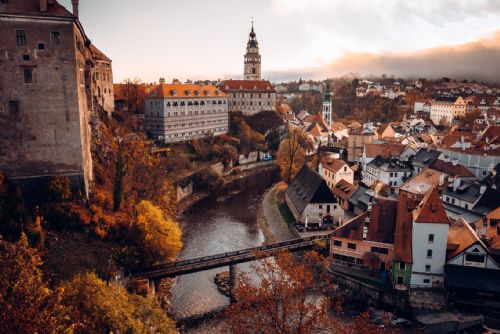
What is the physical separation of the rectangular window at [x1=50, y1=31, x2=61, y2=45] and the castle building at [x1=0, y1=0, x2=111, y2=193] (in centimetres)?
6

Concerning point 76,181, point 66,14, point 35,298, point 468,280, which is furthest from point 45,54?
point 468,280

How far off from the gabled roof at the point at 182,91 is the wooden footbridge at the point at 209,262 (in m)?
32.4

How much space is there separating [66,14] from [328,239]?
23120 millimetres

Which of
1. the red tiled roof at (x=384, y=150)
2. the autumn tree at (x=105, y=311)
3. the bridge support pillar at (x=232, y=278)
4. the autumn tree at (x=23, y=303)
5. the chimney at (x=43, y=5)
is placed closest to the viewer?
the autumn tree at (x=23, y=303)

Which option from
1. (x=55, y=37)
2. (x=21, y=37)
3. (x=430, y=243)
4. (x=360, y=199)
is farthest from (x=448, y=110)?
(x=21, y=37)

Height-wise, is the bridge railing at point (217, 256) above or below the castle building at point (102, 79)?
below

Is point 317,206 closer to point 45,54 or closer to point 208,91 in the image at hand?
point 45,54

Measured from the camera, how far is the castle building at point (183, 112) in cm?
5275

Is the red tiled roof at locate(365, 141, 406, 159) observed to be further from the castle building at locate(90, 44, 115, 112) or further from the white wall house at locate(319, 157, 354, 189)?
the castle building at locate(90, 44, 115, 112)

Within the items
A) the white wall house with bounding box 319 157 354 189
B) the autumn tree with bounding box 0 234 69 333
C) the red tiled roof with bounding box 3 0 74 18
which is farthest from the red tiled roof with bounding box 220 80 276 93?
the autumn tree with bounding box 0 234 69 333

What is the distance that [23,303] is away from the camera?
36.0 ft

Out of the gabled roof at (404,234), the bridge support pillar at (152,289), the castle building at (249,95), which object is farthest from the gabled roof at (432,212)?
the castle building at (249,95)

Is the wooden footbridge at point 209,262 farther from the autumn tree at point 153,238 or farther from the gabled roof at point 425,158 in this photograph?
the gabled roof at point 425,158

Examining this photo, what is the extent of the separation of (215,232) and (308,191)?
8978 mm
